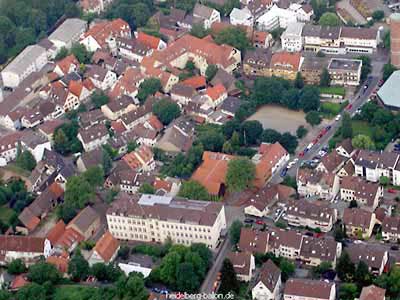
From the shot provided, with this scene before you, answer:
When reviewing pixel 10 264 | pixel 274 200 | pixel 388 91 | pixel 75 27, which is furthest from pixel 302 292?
pixel 75 27

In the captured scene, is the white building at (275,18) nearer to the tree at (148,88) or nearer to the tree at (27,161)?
the tree at (148,88)

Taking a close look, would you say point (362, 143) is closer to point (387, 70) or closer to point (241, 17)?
point (387, 70)

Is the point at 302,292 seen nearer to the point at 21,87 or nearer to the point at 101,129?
the point at 101,129

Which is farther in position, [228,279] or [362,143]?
[362,143]

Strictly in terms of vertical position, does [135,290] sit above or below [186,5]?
below

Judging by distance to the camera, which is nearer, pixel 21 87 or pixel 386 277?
pixel 386 277

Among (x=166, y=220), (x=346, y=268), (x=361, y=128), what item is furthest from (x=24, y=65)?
(x=346, y=268)
